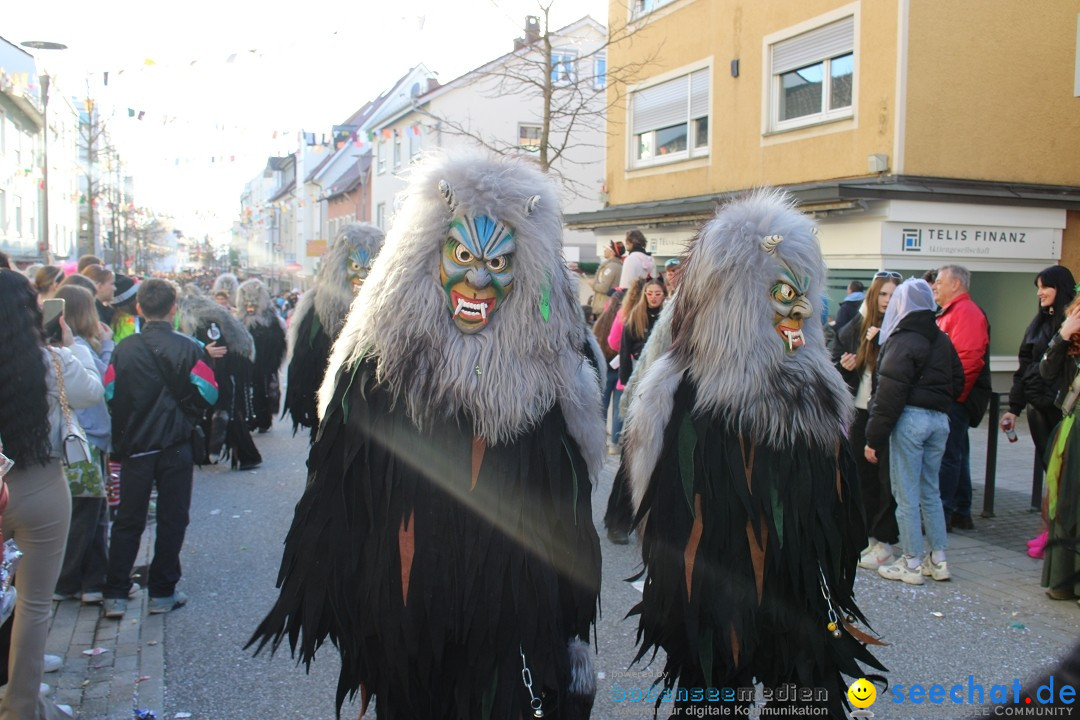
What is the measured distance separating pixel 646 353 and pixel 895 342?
A: 1.54m

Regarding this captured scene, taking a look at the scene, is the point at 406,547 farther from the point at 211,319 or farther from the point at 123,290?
the point at 211,319

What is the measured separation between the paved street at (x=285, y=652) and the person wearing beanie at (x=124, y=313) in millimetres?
2069

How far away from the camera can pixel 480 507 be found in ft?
8.46

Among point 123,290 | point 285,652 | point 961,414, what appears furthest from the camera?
point 123,290

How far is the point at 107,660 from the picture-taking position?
4312mm

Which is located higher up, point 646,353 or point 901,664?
point 646,353

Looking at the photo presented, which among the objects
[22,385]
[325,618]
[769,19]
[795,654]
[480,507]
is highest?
[769,19]

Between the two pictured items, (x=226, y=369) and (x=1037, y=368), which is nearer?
(x=1037, y=368)

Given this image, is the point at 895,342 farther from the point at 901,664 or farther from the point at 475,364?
the point at 475,364

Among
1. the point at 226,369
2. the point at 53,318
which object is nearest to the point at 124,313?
the point at 226,369

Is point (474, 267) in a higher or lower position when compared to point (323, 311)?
higher

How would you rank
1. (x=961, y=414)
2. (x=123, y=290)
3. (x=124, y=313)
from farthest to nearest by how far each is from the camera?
1. (x=123, y=290)
2. (x=124, y=313)
3. (x=961, y=414)

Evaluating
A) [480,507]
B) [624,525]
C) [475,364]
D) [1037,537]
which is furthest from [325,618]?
[1037,537]

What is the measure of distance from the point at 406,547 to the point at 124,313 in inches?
244
